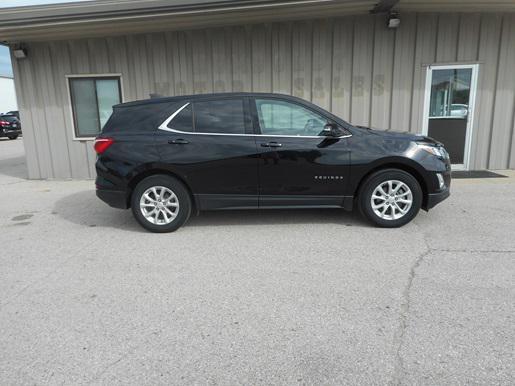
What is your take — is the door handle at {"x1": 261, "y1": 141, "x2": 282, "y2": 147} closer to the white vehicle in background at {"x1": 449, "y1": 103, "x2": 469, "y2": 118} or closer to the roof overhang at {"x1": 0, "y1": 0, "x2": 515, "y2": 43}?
the roof overhang at {"x1": 0, "y1": 0, "x2": 515, "y2": 43}

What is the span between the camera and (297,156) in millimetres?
4910

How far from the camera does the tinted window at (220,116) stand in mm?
5016

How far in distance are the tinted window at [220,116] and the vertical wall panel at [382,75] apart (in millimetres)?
4379

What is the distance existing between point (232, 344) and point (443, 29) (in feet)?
26.1

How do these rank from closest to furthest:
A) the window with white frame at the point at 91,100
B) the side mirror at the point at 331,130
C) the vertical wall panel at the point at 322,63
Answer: the side mirror at the point at 331,130 → the vertical wall panel at the point at 322,63 → the window with white frame at the point at 91,100

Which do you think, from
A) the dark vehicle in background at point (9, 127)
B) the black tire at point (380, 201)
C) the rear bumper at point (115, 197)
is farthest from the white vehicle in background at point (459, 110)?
the dark vehicle in background at point (9, 127)

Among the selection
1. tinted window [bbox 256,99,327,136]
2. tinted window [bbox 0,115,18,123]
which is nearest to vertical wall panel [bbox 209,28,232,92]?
tinted window [bbox 256,99,327,136]

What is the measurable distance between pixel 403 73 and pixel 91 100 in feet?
23.1

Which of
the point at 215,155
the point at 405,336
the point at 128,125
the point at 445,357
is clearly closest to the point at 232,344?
the point at 405,336

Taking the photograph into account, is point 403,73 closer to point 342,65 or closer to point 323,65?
point 342,65

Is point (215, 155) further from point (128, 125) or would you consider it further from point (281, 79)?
point (281, 79)

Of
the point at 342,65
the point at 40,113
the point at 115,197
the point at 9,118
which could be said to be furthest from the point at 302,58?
the point at 9,118

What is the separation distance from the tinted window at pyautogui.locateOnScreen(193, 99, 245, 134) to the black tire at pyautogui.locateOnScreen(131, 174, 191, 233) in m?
0.78

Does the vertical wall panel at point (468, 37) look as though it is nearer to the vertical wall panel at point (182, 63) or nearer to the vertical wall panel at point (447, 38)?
the vertical wall panel at point (447, 38)
